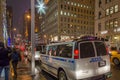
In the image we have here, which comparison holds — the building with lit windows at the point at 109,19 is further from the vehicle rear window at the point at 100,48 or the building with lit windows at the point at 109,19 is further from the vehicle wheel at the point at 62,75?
the vehicle wheel at the point at 62,75

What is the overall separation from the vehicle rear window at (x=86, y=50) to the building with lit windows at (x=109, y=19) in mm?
27228

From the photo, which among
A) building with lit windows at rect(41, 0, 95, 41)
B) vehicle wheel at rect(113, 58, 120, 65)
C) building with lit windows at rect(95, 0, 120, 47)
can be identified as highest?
building with lit windows at rect(41, 0, 95, 41)

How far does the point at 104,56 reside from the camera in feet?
25.6

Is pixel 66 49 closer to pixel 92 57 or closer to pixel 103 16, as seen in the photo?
pixel 92 57

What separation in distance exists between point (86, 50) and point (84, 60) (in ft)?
1.48

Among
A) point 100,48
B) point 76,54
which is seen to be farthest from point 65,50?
point 100,48

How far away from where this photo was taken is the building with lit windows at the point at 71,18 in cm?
9188

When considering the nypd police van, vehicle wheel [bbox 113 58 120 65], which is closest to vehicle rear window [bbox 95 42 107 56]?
the nypd police van

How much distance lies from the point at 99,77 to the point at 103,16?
114 feet

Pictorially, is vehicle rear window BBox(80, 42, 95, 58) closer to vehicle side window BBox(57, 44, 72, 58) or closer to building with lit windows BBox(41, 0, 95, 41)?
vehicle side window BBox(57, 44, 72, 58)

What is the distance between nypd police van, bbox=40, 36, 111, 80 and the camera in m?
7.02

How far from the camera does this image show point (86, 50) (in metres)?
7.27

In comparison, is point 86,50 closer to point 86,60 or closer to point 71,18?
point 86,60

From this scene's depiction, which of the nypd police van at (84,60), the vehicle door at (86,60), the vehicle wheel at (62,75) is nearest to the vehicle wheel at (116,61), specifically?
the nypd police van at (84,60)
